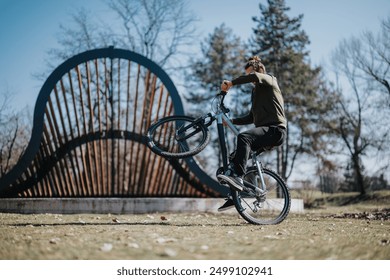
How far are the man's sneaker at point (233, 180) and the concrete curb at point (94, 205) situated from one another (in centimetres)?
328

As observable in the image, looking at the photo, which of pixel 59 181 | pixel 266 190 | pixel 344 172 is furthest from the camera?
pixel 344 172

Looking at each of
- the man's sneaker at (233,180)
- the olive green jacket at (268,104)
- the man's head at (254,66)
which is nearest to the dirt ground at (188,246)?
the man's sneaker at (233,180)

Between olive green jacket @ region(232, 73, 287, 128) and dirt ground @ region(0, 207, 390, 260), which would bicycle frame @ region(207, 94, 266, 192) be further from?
dirt ground @ region(0, 207, 390, 260)

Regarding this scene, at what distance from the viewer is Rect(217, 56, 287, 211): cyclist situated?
454 cm

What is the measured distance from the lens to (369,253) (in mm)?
3098

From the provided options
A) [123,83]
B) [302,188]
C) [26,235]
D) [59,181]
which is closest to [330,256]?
[26,235]

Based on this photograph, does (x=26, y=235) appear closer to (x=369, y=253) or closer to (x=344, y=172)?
(x=369, y=253)

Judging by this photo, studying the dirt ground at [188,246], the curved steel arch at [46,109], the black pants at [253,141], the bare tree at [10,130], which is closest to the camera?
the dirt ground at [188,246]

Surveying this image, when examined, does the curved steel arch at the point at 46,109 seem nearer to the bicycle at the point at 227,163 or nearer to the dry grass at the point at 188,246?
the bicycle at the point at 227,163

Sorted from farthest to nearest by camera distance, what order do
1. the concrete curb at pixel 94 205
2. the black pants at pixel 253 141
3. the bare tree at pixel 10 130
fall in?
1. the bare tree at pixel 10 130
2. the concrete curb at pixel 94 205
3. the black pants at pixel 253 141

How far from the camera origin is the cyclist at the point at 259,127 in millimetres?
4535

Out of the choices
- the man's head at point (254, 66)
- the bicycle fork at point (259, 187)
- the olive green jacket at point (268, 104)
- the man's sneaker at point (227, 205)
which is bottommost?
the man's sneaker at point (227, 205)

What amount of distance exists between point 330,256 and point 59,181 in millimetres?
6795

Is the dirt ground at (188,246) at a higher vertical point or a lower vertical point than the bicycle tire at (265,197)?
Answer: lower
